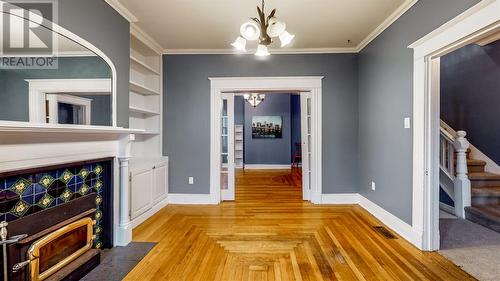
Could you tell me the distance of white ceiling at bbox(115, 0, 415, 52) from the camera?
112 inches

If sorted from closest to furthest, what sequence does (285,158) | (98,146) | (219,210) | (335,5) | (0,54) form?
(0,54)
(98,146)
(335,5)
(219,210)
(285,158)

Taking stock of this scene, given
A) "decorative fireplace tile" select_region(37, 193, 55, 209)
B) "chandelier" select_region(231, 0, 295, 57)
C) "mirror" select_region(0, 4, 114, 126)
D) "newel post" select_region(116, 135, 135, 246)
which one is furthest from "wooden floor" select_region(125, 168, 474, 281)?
"chandelier" select_region(231, 0, 295, 57)

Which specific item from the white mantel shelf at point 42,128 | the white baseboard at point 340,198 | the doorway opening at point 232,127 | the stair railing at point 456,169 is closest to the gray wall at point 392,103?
the white baseboard at point 340,198

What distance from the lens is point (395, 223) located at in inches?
123

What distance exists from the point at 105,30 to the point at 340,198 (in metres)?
4.07

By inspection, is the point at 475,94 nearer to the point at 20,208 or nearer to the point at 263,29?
the point at 263,29

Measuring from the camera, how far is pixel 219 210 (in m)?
4.06

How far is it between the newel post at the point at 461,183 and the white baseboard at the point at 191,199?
3581 millimetres

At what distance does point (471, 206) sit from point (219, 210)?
356 centimetres

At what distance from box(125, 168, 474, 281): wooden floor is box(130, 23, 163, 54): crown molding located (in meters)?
2.54

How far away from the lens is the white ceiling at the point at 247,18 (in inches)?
112

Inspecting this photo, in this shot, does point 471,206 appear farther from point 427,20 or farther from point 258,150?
point 258,150

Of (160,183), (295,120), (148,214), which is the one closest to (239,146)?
(295,120)

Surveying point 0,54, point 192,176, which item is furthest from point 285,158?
point 0,54
